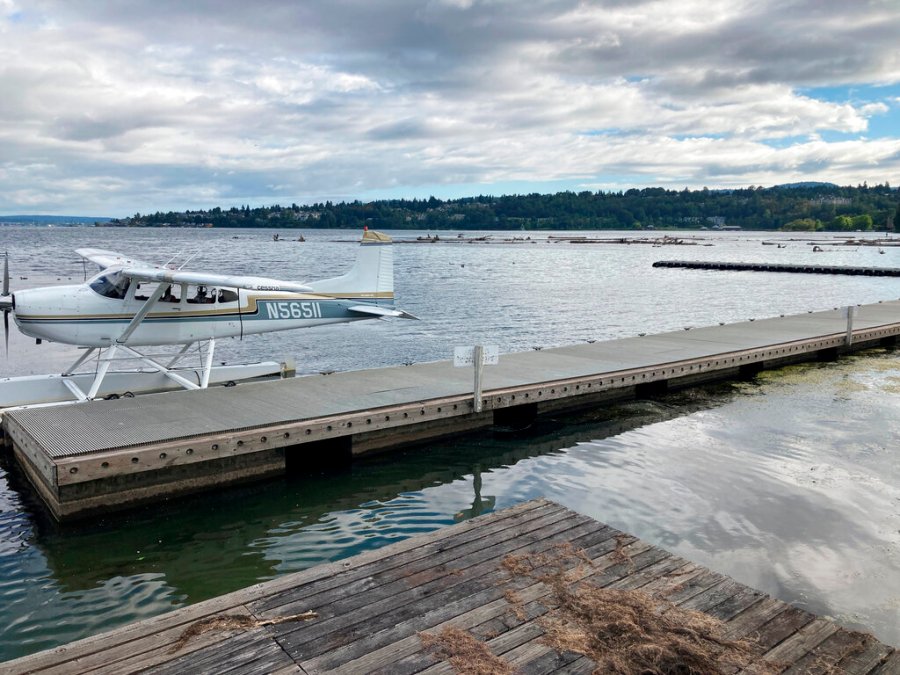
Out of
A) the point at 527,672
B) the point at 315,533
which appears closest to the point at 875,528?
the point at 527,672

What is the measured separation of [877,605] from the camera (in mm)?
5668

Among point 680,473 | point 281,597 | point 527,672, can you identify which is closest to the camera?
point 527,672

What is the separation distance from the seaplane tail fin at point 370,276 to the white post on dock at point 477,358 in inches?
189

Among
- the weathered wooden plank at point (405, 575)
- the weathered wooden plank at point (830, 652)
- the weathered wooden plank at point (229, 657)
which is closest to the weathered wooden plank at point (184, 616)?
the weathered wooden plank at point (405, 575)

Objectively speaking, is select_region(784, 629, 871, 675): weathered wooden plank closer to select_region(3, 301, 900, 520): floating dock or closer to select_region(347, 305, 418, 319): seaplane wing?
select_region(3, 301, 900, 520): floating dock

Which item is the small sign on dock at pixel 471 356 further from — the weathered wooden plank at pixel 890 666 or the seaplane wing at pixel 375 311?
the weathered wooden plank at pixel 890 666

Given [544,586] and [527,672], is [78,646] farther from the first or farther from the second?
[544,586]

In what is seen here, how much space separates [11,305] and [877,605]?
11824 mm

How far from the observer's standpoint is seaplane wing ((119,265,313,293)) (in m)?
9.91

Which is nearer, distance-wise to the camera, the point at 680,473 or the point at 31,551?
the point at 31,551

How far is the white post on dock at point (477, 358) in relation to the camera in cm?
936

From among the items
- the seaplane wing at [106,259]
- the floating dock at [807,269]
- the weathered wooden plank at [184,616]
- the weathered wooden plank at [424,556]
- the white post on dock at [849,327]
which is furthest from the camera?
the floating dock at [807,269]

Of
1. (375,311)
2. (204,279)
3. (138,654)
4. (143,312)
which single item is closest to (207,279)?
(204,279)

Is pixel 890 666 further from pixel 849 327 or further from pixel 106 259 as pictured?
pixel 849 327
